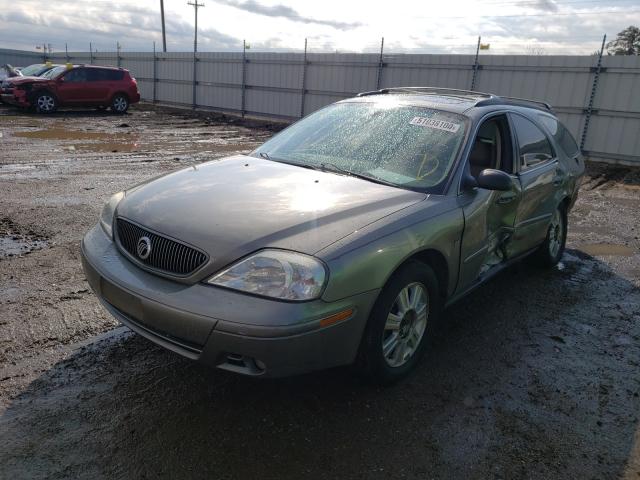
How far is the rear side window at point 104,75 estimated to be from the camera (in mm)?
19547

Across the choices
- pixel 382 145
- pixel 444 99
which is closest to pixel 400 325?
pixel 382 145

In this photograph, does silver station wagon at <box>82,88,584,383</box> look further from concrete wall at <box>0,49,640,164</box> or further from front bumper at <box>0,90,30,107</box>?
front bumper at <box>0,90,30,107</box>

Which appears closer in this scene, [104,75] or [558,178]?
[558,178]

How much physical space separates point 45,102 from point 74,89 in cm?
111

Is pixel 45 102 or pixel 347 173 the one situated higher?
pixel 347 173

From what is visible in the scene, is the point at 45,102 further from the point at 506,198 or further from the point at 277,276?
the point at 277,276

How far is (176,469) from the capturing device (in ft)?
7.61

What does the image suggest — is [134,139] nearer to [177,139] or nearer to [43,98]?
[177,139]

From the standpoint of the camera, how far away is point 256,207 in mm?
2834

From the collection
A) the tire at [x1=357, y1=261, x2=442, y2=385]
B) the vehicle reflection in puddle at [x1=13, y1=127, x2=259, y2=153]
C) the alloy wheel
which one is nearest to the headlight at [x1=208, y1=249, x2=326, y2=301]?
the tire at [x1=357, y1=261, x2=442, y2=385]

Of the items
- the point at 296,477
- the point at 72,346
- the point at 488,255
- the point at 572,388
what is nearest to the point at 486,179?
the point at 488,255

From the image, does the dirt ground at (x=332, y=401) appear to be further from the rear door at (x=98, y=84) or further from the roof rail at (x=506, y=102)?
the rear door at (x=98, y=84)

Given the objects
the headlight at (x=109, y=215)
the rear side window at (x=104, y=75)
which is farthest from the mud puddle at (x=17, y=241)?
the rear side window at (x=104, y=75)

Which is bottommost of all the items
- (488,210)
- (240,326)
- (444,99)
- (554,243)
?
(554,243)
